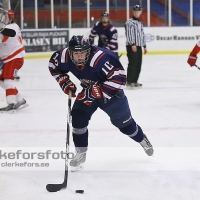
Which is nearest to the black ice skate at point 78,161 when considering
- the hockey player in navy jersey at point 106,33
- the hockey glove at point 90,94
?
the hockey glove at point 90,94

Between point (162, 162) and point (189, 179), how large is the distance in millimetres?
384

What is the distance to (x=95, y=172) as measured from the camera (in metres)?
3.01

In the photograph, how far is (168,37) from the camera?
11273 mm

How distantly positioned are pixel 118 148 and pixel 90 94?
2.59ft

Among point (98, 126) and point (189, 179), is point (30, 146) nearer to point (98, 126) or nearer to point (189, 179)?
point (98, 126)

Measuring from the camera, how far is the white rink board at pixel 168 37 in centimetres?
1119

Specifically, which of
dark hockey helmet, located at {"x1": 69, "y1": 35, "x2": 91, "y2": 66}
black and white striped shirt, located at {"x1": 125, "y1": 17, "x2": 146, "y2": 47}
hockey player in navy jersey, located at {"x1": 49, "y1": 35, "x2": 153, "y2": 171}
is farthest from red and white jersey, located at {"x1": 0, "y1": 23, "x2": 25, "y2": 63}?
dark hockey helmet, located at {"x1": 69, "y1": 35, "x2": 91, "y2": 66}

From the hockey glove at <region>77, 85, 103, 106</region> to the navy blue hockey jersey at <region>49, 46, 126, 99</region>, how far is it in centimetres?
3

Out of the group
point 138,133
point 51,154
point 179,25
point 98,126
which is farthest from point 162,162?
point 179,25

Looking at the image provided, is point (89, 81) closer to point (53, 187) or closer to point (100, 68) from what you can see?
point (100, 68)

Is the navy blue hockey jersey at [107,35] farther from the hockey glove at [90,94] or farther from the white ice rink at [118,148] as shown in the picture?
the hockey glove at [90,94]

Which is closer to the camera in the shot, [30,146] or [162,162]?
[162,162]

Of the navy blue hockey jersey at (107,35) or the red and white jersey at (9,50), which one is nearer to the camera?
the red and white jersey at (9,50)

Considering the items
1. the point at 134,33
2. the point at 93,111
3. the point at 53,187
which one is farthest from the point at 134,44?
the point at 53,187
